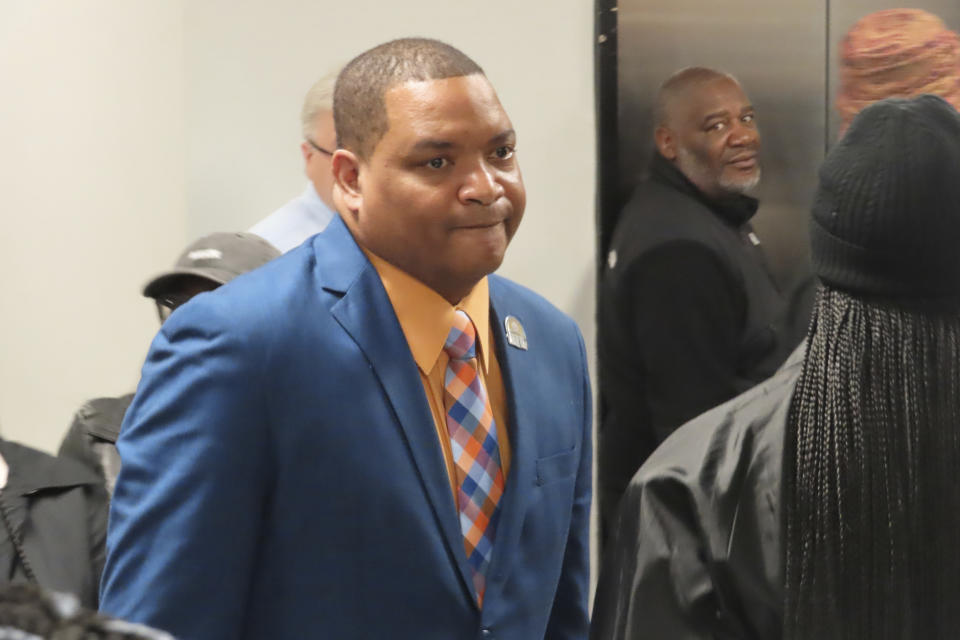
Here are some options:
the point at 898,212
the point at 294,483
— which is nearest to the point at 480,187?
the point at 294,483

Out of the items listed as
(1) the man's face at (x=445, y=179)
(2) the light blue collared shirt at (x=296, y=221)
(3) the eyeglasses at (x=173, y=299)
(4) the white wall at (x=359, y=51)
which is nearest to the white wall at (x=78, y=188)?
(4) the white wall at (x=359, y=51)

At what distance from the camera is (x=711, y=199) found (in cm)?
312

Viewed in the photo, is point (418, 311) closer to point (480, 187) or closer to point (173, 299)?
point (480, 187)

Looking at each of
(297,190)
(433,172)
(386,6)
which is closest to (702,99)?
(386,6)

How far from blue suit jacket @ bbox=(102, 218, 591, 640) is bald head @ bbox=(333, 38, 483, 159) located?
13 centimetres

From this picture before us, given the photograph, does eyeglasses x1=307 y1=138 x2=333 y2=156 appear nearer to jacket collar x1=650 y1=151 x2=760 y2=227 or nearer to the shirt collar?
jacket collar x1=650 y1=151 x2=760 y2=227

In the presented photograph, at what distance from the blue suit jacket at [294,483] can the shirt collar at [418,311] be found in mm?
23

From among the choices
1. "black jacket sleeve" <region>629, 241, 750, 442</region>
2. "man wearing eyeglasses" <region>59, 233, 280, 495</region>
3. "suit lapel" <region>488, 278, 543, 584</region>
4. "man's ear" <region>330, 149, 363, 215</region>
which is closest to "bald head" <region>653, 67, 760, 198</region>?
"black jacket sleeve" <region>629, 241, 750, 442</region>

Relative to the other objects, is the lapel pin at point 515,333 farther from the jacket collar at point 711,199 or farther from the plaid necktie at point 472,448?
the jacket collar at point 711,199

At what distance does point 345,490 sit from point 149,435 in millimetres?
236

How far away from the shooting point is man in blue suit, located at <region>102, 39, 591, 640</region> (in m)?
1.59

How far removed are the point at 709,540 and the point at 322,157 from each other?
1.86 metres

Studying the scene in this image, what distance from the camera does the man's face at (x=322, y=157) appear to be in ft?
10.7

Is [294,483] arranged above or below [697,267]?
above
